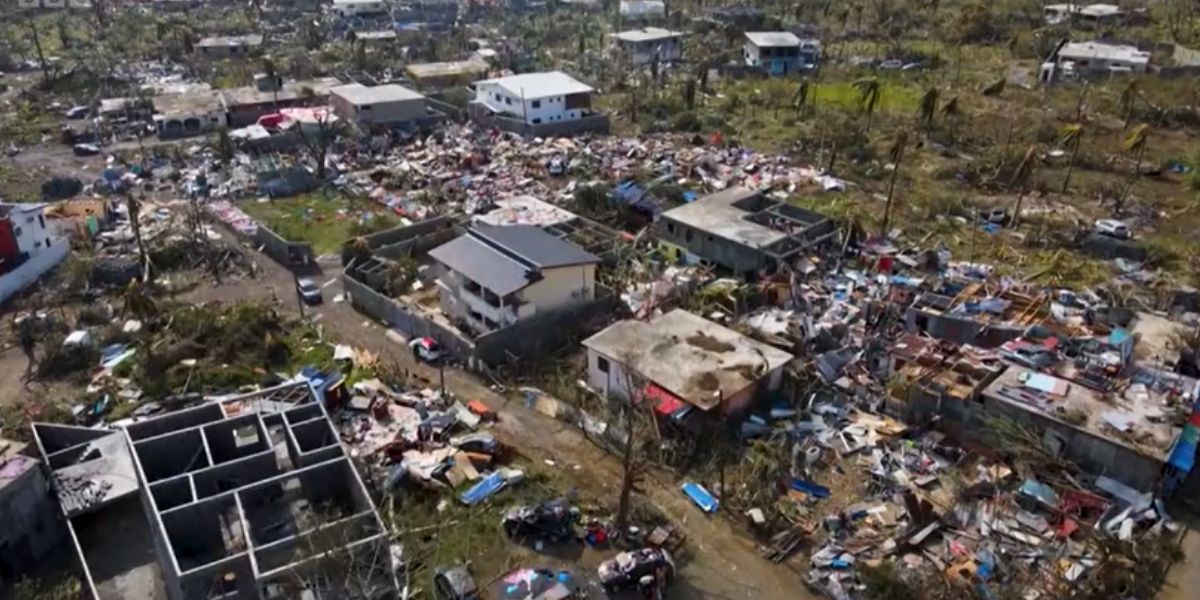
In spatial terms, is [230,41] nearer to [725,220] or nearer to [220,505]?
[725,220]

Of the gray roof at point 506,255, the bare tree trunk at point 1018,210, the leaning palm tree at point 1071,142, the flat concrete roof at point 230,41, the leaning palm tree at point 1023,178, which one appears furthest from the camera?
the flat concrete roof at point 230,41

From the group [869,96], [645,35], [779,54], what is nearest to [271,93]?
[645,35]

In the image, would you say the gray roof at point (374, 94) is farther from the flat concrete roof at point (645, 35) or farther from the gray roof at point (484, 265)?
the gray roof at point (484, 265)

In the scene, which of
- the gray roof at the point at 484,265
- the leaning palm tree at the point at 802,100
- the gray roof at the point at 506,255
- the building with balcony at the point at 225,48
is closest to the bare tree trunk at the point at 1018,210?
the leaning palm tree at the point at 802,100

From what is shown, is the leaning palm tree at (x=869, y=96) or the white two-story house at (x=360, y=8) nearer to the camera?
the leaning palm tree at (x=869, y=96)

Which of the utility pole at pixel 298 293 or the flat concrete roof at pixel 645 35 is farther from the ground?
the flat concrete roof at pixel 645 35

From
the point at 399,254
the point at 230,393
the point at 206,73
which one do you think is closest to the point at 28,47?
the point at 206,73

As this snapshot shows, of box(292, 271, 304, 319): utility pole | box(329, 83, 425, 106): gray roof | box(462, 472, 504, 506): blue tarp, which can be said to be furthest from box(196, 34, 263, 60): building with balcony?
box(462, 472, 504, 506): blue tarp
